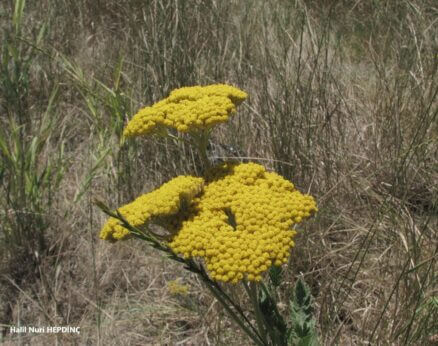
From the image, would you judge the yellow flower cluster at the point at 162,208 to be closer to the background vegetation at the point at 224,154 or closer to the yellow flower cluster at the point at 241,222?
the yellow flower cluster at the point at 241,222

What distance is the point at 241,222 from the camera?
1.38 meters

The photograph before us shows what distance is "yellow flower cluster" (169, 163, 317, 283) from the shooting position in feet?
4.19

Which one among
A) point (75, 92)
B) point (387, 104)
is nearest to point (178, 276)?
point (387, 104)

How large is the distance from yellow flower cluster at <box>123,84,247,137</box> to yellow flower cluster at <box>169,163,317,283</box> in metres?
0.18

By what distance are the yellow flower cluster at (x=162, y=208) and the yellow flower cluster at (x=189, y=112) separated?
0.17 meters

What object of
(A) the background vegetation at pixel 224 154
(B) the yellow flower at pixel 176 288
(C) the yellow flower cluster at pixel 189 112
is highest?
(C) the yellow flower cluster at pixel 189 112

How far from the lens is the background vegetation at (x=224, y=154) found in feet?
7.59

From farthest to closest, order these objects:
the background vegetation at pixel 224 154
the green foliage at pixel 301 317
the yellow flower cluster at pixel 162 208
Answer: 1. the background vegetation at pixel 224 154
2. the green foliage at pixel 301 317
3. the yellow flower cluster at pixel 162 208

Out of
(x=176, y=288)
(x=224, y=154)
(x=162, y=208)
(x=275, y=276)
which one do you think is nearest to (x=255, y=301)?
(x=275, y=276)

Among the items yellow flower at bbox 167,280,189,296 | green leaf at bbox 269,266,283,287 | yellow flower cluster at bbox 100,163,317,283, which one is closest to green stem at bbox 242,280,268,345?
yellow flower cluster at bbox 100,163,317,283

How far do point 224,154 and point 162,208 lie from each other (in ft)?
4.37

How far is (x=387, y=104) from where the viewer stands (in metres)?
2.96

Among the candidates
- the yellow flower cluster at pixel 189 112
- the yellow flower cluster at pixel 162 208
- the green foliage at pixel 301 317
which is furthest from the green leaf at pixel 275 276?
the yellow flower cluster at pixel 189 112

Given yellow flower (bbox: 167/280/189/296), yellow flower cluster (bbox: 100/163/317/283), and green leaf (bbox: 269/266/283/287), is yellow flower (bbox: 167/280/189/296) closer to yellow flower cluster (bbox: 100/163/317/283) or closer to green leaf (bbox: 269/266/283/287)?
green leaf (bbox: 269/266/283/287)
